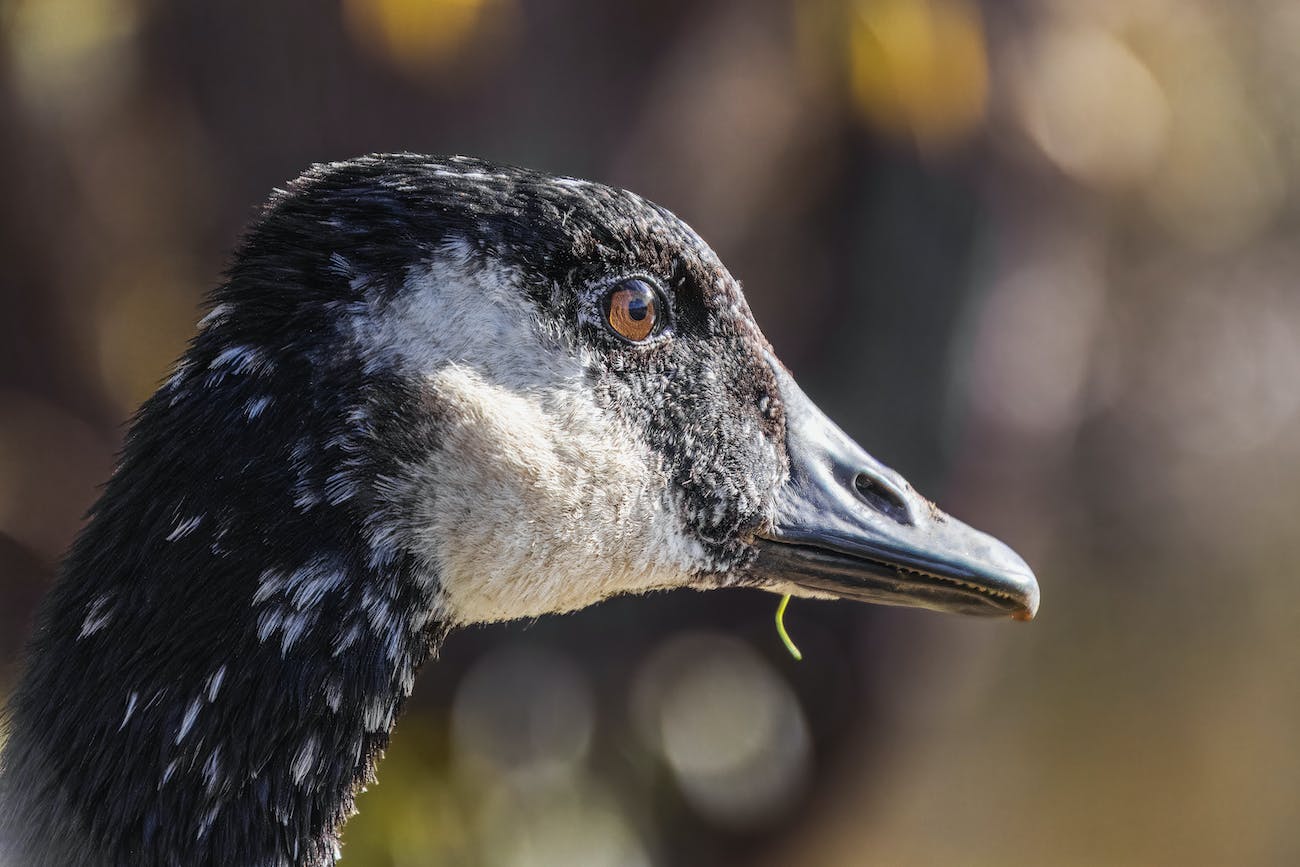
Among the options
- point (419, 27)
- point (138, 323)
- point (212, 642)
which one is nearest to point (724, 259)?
point (419, 27)

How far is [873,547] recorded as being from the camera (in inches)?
87.5

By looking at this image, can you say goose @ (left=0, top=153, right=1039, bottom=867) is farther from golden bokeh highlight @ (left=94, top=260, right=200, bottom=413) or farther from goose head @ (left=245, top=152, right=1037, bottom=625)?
golden bokeh highlight @ (left=94, top=260, right=200, bottom=413)

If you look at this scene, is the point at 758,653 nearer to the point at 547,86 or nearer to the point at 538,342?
the point at 547,86

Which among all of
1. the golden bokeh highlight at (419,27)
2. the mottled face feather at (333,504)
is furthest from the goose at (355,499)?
the golden bokeh highlight at (419,27)

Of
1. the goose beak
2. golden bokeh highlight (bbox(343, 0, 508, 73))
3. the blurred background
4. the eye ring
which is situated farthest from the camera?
the blurred background

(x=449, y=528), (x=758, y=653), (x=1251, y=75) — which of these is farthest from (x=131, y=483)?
(x=1251, y=75)

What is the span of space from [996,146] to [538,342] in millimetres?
3763

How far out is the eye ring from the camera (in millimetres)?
2080

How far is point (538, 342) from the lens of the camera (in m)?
1.99

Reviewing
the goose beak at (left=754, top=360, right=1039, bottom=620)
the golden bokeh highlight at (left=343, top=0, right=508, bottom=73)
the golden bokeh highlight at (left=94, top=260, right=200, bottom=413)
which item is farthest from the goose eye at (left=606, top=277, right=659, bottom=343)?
the golden bokeh highlight at (left=94, top=260, right=200, bottom=413)

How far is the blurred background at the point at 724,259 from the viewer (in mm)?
4453

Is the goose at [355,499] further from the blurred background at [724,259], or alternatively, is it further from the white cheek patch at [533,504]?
the blurred background at [724,259]

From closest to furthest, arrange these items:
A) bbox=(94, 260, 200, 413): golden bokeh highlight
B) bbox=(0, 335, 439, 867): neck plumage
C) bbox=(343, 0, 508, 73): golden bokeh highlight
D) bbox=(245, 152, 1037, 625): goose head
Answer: bbox=(0, 335, 439, 867): neck plumage
bbox=(245, 152, 1037, 625): goose head
bbox=(343, 0, 508, 73): golden bokeh highlight
bbox=(94, 260, 200, 413): golden bokeh highlight

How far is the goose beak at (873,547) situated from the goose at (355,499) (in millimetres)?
19
